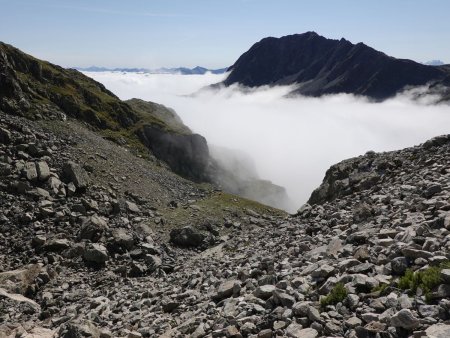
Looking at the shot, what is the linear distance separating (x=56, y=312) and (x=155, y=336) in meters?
11.9

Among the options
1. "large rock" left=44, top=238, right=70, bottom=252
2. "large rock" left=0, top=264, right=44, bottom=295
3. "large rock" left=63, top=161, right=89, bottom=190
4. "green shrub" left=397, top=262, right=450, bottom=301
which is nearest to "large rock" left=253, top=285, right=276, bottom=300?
"green shrub" left=397, top=262, right=450, bottom=301

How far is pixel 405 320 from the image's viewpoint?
10.3 metres

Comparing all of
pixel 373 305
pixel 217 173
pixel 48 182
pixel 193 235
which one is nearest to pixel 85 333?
pixel 373 305

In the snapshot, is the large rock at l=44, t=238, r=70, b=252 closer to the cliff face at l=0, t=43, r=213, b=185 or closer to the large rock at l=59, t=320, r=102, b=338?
the large rock at l=59, t=320, r=102, b=338

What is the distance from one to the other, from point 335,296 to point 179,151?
143 m

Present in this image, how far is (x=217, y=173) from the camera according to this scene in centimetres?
16400

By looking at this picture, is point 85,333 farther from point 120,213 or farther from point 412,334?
point 120,213

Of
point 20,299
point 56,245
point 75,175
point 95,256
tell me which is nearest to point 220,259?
point 95,256

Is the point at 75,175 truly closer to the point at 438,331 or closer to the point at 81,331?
Result: the point at 81,331

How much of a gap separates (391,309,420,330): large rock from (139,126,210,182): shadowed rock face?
447 feet

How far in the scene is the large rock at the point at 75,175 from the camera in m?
49.9

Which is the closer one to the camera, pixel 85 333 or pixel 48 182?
pixel 85 333

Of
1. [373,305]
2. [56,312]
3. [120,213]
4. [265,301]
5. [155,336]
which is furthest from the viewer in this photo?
[120,213]

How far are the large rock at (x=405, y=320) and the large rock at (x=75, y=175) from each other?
44994mm
